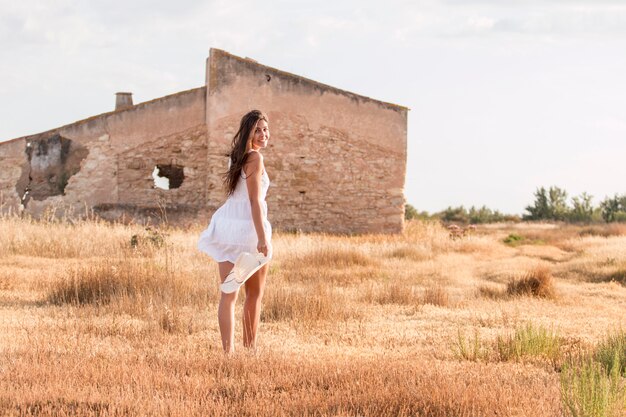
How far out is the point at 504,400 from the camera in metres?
4.54

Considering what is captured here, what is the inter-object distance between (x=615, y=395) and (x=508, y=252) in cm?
1380

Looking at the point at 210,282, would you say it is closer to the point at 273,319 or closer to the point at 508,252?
the point at 273,319

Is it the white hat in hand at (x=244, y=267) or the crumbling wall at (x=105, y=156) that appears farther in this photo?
the crumbling wall at (x=105, y=156)

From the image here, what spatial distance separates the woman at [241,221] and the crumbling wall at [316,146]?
1517cm

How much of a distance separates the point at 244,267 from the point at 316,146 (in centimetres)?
1576

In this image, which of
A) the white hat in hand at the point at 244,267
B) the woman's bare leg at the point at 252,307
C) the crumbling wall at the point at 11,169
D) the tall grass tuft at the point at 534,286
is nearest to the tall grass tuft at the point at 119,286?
the woman's bare leg at the point at 252,307

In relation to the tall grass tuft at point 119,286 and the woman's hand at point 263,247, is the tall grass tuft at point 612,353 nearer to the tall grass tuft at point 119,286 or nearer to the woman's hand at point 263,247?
the woman's hand at point 263,247

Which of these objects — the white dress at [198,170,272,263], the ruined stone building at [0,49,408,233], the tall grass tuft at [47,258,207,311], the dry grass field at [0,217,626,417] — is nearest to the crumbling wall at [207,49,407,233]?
the ruined stone building at [0,49,408,233]

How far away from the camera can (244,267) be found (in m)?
5.65

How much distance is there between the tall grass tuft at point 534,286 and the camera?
10703 millimetres

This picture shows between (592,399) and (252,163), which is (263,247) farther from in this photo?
(592,399)

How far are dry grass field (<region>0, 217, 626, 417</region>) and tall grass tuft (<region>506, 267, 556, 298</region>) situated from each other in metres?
0.03

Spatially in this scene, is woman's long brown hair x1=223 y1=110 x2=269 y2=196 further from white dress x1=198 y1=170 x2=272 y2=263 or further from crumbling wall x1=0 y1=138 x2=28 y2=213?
crumbling wall x1=0 y1=138 x2=28 y2=213

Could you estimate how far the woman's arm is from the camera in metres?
5.64
